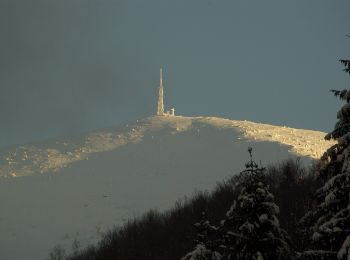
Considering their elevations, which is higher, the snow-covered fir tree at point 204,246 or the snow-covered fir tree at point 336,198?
the snow-covered fir tree at point 336,198

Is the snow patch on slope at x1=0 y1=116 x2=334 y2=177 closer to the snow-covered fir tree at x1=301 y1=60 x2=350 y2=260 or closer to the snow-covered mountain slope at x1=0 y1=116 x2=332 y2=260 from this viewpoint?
the snow-covered mountain slope at x1=0 y1=116 x2=332 y2=260

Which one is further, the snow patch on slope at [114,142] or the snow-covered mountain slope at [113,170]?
the snow patch on slope at [114,142]

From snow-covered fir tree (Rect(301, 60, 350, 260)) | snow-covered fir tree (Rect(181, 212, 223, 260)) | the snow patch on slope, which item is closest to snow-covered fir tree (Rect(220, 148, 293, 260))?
snow-covered fir tree (Rect(181, 212, 223, 260))

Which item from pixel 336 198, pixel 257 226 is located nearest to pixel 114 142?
pixel 257 226

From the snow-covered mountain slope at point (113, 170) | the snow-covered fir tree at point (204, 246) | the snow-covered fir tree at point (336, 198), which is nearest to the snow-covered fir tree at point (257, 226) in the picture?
the snow-covered fir tree at point (204, 246)

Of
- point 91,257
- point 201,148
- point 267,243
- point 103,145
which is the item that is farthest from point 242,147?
point 267,243

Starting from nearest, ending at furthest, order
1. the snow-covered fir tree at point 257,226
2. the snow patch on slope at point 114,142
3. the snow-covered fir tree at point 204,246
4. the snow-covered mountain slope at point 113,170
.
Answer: the snow-covered fir tree at point 257,226 < the snow-covered fir tree at point 204,246 < the snow-covered mountain slope at point 113,170 < the snow patch on slope at point 114,142

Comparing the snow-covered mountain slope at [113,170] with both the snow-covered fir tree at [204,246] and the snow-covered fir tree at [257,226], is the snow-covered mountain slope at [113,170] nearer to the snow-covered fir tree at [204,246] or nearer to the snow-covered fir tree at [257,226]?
the snow-covered fir tree at [204,246]
